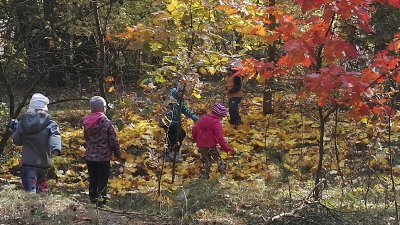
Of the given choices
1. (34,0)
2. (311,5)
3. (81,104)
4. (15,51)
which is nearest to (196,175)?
(15,51)

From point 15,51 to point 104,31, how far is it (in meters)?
2.28

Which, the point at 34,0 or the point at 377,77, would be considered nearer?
the point at 377,77

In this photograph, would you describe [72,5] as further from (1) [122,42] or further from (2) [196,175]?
(2) [196,175]

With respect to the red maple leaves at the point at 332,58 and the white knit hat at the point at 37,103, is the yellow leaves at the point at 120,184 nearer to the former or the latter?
the white knit hat at the point at 37,103

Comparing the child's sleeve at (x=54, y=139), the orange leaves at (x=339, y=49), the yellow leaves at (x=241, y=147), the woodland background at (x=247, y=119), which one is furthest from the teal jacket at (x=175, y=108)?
the orange leaves at (x=339, y=49)

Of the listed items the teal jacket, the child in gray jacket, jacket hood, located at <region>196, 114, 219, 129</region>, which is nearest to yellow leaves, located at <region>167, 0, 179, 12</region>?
the teal jacket

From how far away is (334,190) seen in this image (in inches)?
277

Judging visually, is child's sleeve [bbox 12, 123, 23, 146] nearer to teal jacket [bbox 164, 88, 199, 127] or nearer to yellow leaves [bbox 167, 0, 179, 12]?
teal jacket [bbox 164, 88, 199, 127]

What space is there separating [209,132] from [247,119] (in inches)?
170

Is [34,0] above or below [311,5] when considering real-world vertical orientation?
above

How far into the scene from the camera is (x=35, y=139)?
6.26 metres

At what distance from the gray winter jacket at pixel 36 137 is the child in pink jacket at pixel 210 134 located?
7.59 feet

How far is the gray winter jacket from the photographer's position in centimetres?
620

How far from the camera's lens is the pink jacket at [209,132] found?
7695 millimetres
